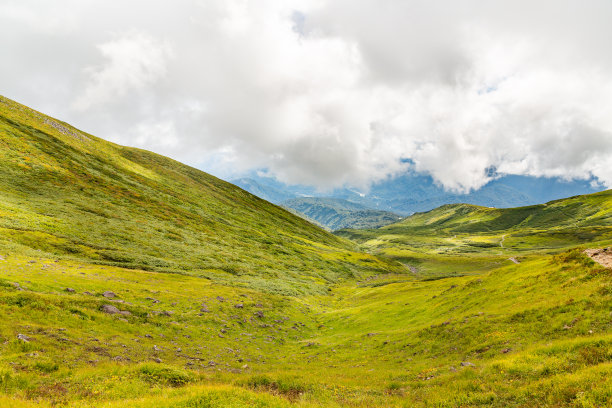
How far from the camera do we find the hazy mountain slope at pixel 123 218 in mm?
54641

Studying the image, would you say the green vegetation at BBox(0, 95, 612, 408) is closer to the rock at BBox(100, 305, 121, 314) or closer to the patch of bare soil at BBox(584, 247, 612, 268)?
the rock at BBox(100, 305, 121, 314)

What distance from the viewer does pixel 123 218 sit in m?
79.4

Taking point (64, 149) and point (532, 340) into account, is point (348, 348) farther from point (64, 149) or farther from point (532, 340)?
point (64, 149)

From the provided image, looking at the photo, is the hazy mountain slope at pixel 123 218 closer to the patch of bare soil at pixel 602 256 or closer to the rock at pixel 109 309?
the rock at pixel 109 309

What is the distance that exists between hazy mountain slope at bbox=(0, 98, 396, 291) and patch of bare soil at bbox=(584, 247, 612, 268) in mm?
53793

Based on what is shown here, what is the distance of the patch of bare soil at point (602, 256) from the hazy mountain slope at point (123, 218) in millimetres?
53793

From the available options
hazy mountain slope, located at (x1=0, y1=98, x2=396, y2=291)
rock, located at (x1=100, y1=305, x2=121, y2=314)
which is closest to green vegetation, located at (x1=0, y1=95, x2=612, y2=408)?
rock, located at (x1=100, y1=305, x2=121, y2=314)

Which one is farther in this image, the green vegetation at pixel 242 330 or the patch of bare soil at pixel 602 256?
the patch of bare soil at pixel 602 256

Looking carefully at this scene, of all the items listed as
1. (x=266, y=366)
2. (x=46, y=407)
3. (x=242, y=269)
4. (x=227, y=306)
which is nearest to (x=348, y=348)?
(x=266, y=366)

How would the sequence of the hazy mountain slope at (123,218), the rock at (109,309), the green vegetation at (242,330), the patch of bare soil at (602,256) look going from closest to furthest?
the green vegetation at (242,330) < the patch of bare soil at (602,256) < the rock at (109,309) < the hazy mountain slope at (123,218)

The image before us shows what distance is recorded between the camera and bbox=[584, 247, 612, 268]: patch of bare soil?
80.3 ft

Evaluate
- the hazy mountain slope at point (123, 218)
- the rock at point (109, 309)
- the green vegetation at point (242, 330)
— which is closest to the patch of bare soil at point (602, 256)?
the green vegetation at point (242, 330)

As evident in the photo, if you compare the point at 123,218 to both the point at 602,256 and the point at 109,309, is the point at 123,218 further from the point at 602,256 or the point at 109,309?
the point at 602,256

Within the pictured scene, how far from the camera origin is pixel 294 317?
46.6 meters
